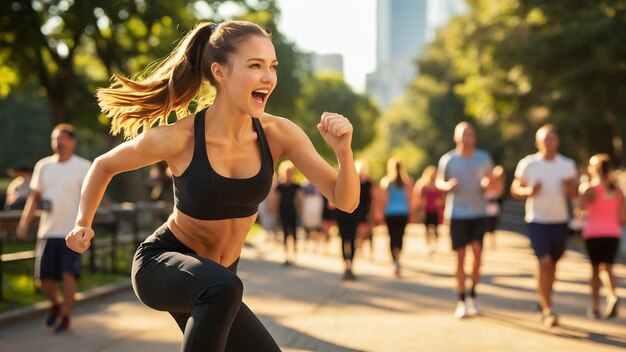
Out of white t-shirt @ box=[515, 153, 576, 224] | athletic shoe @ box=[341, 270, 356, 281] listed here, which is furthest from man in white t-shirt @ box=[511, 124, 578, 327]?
athletic shoe @ box=[341, 270, 356, 281]

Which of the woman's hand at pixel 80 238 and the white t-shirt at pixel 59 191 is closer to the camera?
the woman's hand at pixel 80 238

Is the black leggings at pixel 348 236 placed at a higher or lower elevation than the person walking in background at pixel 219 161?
lower

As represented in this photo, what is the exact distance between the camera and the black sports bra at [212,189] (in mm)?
4043

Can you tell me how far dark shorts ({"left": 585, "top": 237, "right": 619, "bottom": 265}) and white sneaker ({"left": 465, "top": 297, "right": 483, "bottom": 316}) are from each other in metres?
1.26

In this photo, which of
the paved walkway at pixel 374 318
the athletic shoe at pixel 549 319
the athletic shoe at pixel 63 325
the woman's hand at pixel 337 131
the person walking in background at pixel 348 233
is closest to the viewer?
the woman's hand at pixel 337 131

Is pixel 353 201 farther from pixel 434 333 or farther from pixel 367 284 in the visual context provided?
pixel 367 284

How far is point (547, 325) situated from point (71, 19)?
70.1ft

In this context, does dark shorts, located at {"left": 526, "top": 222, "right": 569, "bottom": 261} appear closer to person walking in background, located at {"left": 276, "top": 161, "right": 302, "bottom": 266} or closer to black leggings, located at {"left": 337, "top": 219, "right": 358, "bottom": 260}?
black leggings, located at {"left": 337, "top": 219, "right": 358, "bottom": 260}

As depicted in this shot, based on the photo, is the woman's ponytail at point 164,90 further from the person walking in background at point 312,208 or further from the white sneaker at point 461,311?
the person walking in background at point 312,208

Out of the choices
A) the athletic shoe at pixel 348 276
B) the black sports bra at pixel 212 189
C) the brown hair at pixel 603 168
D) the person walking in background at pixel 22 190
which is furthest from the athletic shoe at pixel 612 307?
the person walking in background at pixel 22 190

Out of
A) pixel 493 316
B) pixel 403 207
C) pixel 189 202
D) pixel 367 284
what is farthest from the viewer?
pixel 403 207

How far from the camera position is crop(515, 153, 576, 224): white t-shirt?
34.1ft

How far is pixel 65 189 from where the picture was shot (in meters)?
9.92

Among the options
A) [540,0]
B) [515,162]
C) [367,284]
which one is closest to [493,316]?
[367,284]
